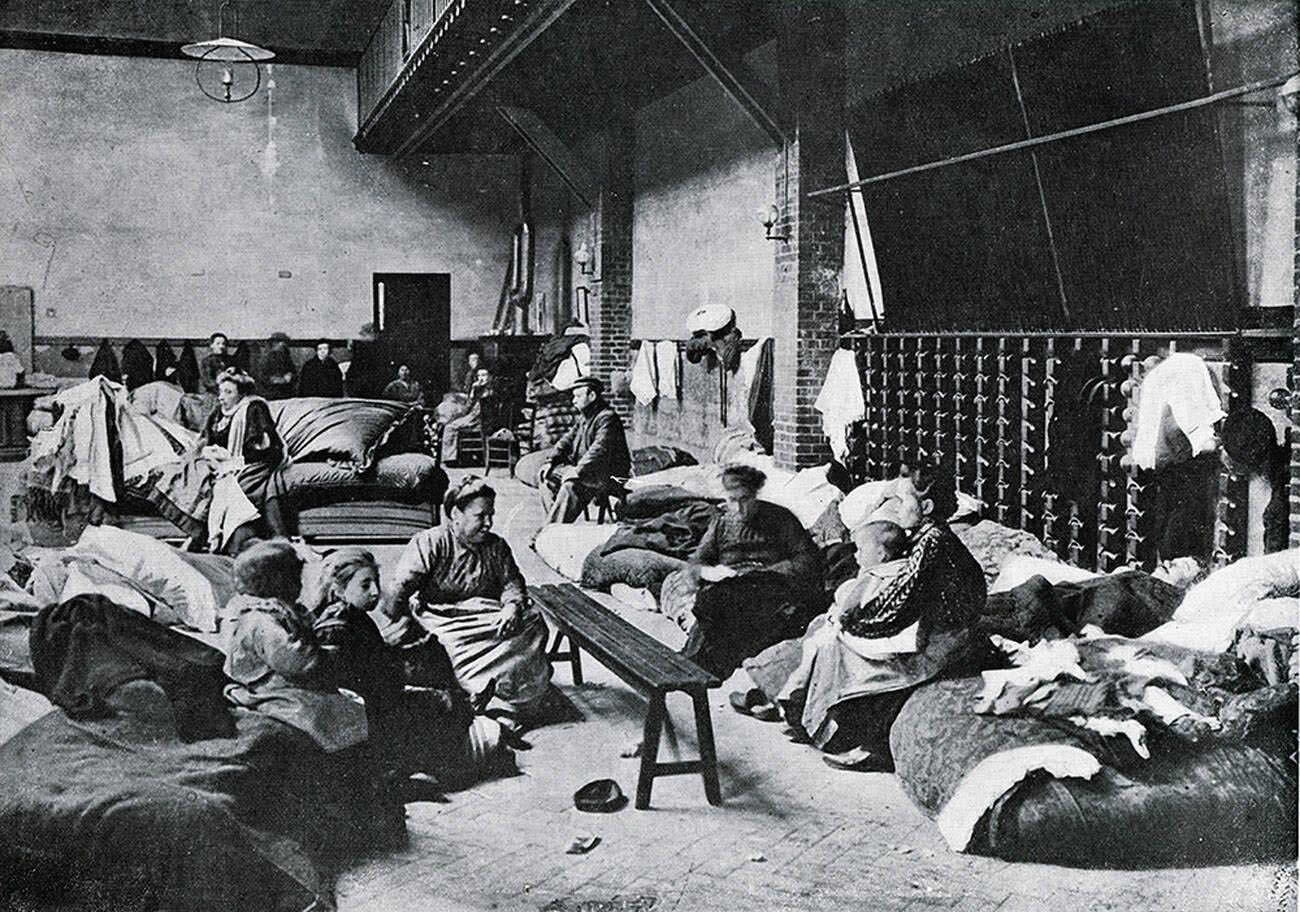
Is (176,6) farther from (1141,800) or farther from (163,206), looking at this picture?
(1141,800)

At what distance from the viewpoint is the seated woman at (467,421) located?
347 inches

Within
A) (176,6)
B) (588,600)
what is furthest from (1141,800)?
(176,6)

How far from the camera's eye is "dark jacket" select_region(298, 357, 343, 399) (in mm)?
15125

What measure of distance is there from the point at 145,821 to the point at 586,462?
4.30 meters

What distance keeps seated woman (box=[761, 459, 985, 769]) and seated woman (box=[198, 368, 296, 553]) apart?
2469 mm

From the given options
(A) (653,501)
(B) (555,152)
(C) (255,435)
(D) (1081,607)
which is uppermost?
(B) (555,152)

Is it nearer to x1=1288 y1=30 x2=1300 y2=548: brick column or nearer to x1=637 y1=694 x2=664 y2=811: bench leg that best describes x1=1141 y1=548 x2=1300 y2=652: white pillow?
x1=1288 y1=30 x2=1300 y2=548: brick column

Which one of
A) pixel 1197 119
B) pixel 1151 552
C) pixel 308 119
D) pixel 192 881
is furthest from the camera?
pixel 308 119

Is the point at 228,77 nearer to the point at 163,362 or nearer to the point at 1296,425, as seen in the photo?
the point at 163,362

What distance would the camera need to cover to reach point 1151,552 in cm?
585

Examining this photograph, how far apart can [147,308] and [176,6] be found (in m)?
5.79

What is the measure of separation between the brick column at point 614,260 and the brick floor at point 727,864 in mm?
8330

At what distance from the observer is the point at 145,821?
11.7 feet

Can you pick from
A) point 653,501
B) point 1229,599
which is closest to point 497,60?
point 653,501
